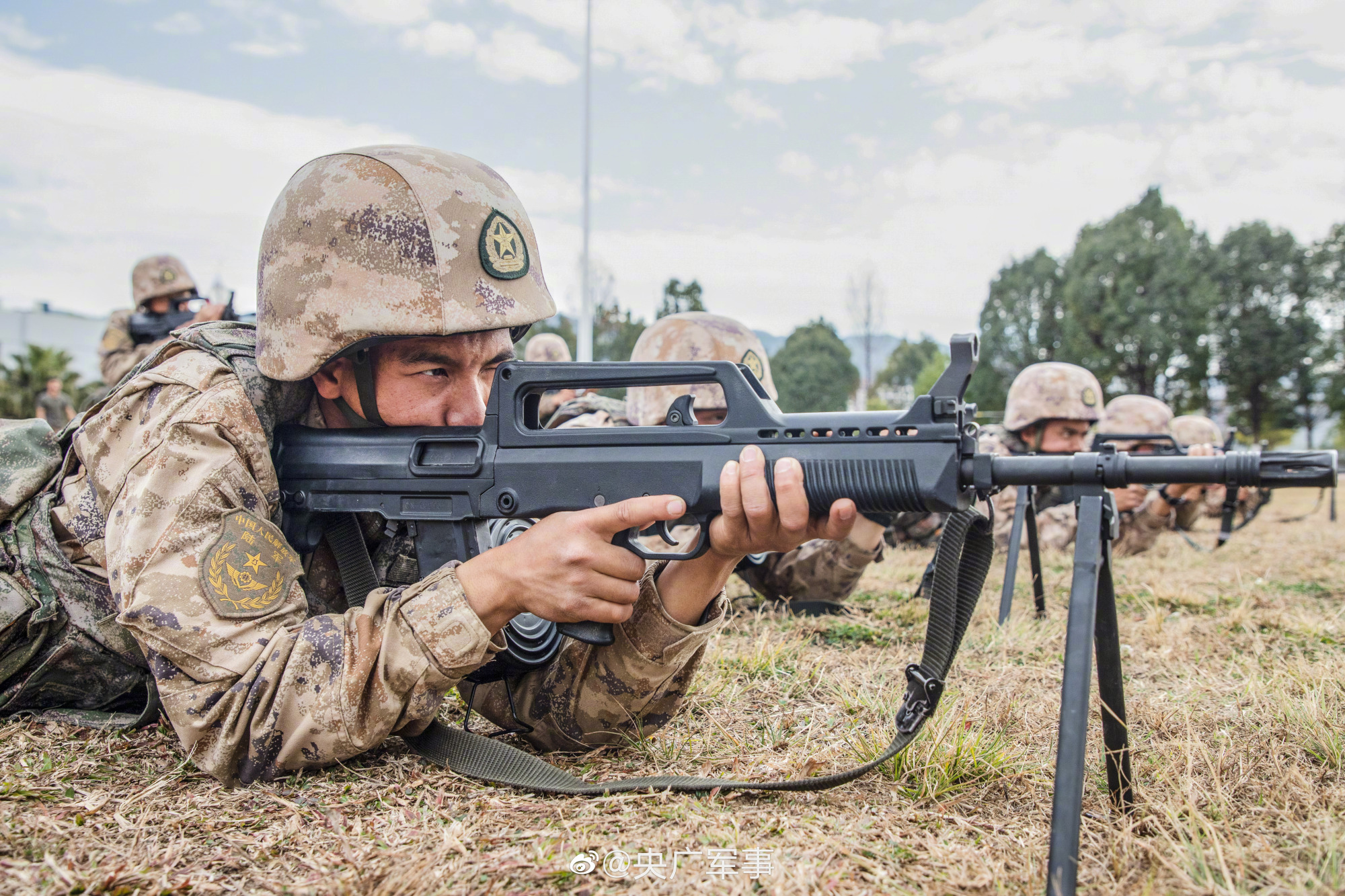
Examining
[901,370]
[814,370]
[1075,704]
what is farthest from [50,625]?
[901,370]

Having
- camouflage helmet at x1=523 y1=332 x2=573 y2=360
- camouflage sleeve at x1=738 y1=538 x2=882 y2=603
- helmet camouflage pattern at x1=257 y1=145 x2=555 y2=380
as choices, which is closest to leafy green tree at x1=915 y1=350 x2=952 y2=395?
camouflage helmet at x1=523 y1=332 x2=573 y2=360

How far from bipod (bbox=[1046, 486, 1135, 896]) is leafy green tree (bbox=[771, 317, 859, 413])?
3199cm

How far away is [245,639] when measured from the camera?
1.97 m

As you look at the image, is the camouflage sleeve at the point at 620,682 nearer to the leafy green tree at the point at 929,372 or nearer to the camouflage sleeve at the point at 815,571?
the camouflage sleeve at the point at 815,571

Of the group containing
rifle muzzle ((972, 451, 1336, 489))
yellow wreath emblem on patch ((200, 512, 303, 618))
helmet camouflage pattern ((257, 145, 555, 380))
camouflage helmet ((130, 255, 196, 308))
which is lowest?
yellow wreath emblem on patch ((200, 512, 303, 618))

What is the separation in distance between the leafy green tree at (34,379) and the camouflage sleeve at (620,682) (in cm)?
2269

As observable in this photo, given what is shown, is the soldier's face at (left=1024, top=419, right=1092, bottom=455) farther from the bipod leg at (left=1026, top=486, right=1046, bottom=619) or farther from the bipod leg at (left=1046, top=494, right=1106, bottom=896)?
the bipod leg at (left=1046, top=494, right=1106, bottom=896)

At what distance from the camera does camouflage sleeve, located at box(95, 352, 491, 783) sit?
6.35 feet

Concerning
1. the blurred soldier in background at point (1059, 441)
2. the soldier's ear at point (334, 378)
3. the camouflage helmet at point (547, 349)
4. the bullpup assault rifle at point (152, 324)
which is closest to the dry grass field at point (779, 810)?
the soldier's ear at point (334, 378)

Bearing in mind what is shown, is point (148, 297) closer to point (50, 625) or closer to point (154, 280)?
point (154, 280)

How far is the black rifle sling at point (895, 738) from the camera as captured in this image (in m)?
1.99

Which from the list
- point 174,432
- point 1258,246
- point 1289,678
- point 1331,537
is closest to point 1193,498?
point 1331,537

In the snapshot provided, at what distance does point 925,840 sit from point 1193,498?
22.7 ft

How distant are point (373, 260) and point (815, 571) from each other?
8.78 feet
